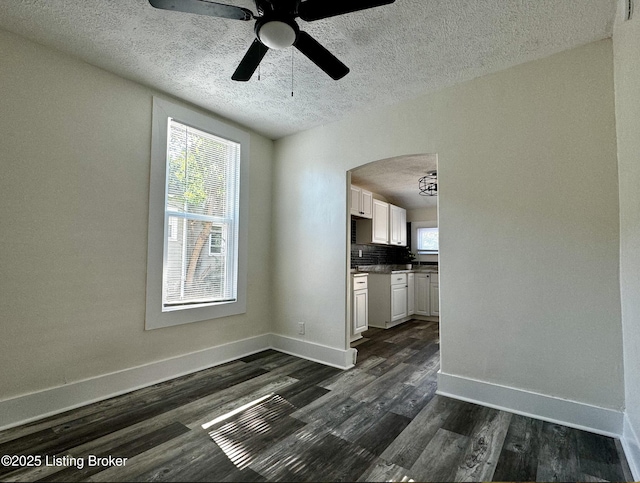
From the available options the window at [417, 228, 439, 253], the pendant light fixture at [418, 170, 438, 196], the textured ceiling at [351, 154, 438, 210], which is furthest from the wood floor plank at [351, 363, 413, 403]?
the window at [417, 228, 439, 253]

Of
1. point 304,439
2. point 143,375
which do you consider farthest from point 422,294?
point 143,375

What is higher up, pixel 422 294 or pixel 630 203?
pixel 630 203

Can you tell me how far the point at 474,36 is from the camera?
6.78 ft

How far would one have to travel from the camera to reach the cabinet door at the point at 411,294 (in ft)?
18.2

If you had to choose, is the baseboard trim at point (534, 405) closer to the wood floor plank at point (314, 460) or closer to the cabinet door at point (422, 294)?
the wood floor plank at point (314, 460)

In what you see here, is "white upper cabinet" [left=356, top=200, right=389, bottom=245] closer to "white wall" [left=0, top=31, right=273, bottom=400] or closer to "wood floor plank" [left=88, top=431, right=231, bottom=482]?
"white wall" [left=0, top=31, right=273, bottom=400]

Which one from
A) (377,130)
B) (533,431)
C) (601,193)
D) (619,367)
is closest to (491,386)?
(533,431)

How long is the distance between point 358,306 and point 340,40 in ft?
10.4

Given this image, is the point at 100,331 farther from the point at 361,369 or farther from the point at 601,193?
the point at 601,193

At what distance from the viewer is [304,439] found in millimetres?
1900

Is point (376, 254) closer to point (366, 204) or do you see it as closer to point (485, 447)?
point (366, 204)

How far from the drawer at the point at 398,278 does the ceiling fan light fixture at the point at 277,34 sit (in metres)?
3.94

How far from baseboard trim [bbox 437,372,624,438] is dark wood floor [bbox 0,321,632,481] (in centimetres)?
8

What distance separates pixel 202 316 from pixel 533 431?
112 inches
